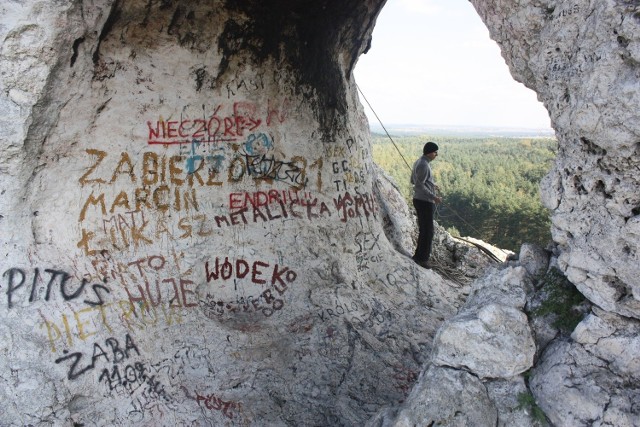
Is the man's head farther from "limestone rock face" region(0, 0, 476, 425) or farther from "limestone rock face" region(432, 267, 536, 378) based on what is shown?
"limestone rock face" region(432, 267, 536, 378)

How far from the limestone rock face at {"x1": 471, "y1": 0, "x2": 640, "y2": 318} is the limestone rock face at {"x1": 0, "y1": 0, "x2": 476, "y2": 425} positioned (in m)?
2.48

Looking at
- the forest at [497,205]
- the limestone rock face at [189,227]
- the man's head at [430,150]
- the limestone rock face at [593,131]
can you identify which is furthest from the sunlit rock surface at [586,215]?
the forest at [497,205]

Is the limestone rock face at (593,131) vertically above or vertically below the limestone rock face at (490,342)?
above

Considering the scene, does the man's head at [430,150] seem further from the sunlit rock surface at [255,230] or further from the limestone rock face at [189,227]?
the limestone rock face at [189,227]

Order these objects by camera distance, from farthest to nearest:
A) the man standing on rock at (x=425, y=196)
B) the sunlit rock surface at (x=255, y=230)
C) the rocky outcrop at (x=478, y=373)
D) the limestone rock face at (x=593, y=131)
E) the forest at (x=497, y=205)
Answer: the forest at (x=497, y=205)
the man standing on rock at (x=425, y=196)
the rocky outcrop at (x=478, y=373)
the sunlit rock surface at (x=255, y=230)
the limestone rock face at (x=593, y=131)

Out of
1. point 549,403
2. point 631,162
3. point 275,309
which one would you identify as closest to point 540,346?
point 549,403

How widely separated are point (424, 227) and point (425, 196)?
47 centimetres

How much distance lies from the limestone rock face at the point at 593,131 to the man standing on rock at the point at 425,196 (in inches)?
126

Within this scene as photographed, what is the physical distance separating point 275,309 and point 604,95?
3333 millimetres

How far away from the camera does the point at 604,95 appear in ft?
9.23

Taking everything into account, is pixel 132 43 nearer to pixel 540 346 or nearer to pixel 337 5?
pixel 337 5

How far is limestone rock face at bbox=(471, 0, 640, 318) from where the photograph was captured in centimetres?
276

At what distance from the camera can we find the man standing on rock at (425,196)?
260 inches

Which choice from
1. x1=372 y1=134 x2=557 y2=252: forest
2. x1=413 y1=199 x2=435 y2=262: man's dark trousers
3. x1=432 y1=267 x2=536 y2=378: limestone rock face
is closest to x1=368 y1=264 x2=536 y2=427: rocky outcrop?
x1=432 y1=267 x2=536 y2=378: limestone rock face
